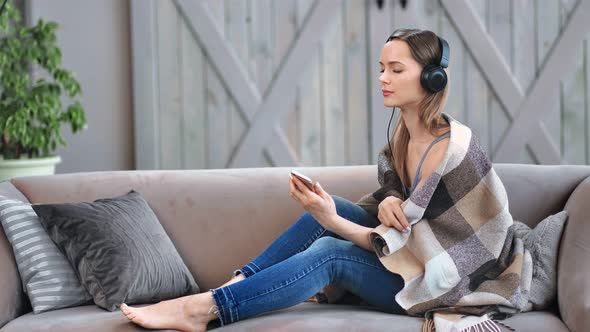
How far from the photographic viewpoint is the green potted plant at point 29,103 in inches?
138

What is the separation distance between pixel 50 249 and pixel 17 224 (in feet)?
0.38

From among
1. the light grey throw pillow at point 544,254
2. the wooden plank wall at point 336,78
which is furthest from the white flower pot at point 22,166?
the light grey throw pillow at point 544,254

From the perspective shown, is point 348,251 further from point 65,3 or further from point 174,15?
point 65,3

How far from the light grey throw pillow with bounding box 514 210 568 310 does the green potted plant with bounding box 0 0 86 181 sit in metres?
2.14

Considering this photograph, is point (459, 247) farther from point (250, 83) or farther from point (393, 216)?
point (250, 83)

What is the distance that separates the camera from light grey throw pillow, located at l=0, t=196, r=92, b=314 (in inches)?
88.3

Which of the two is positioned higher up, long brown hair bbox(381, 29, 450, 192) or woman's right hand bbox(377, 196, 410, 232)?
long brown hair bbox(381, 29, 450, 192)

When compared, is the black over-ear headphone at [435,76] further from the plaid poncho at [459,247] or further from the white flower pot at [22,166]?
the white flower pot at [22,166]

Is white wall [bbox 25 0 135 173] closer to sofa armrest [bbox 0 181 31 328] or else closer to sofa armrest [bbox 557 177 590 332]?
sofa armrest [bbox 0 181 31 328]

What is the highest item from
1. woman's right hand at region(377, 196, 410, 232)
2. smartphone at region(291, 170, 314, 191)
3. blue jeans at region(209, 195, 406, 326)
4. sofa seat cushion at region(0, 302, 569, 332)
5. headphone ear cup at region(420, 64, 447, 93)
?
headphone ear cup at region(420, 64, 447, 93)

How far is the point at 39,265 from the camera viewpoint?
7.41 ft

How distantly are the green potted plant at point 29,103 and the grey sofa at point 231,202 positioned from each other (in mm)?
990

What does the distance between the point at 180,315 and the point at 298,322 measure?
30cm

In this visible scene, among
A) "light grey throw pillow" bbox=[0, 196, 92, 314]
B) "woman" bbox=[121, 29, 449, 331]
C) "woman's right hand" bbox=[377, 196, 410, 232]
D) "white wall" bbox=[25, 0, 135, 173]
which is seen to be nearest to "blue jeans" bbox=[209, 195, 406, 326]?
"woman" bbox=[121, 29, 449, 331]
